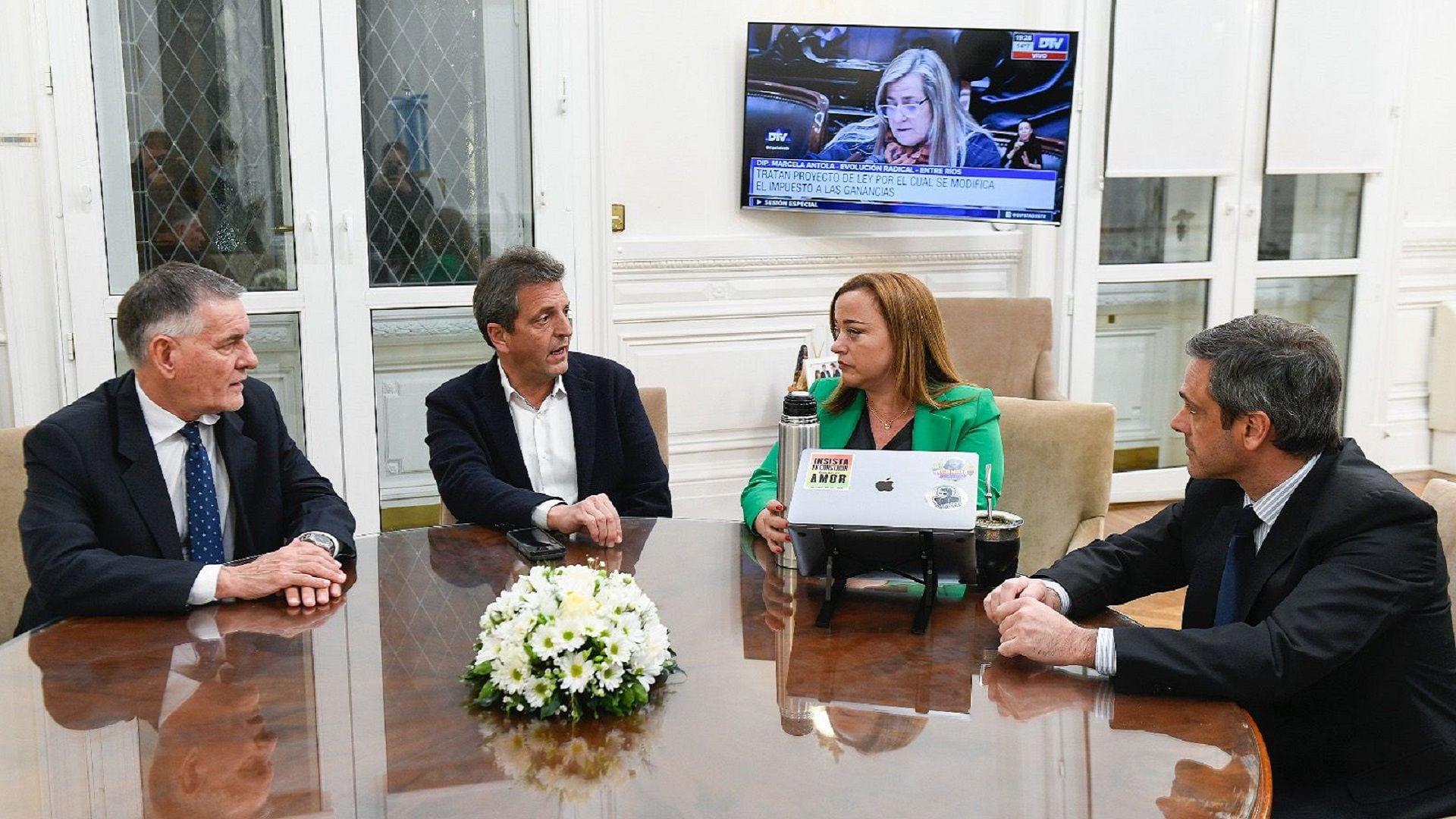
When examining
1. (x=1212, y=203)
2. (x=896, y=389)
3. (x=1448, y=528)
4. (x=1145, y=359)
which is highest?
(x=1212, y=203)

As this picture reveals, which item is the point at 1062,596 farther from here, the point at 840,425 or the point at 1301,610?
the point at 840,425

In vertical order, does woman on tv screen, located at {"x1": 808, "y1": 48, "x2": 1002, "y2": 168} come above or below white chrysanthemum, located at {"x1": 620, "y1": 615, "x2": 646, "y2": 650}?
above

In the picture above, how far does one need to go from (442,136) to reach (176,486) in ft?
7.86

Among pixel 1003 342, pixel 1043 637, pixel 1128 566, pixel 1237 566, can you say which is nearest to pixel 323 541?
pixel 1043 637

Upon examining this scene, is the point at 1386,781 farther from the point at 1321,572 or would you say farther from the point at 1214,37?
the point at 1214,37

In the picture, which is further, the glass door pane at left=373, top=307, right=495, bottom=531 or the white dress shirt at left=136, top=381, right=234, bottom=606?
the glass door pane at left=373, top=307, right=495, bottom=531

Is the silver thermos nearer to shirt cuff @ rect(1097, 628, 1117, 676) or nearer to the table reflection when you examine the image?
shirt cuff @ rect(1097, 628, 1117, 676)

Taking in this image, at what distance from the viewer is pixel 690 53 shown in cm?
479

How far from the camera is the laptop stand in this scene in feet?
6.39

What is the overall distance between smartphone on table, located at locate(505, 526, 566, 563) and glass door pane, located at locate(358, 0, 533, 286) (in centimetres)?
227

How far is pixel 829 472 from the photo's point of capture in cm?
204

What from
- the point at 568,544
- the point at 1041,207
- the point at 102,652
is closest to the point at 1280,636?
the point at 568,544

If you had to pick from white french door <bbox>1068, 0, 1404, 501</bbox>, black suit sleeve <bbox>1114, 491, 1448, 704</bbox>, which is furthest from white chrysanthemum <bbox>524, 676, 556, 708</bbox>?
white french door <bbox>1068, 0, 1404, 501</bbox>

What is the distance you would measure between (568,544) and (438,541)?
0.24 meters
